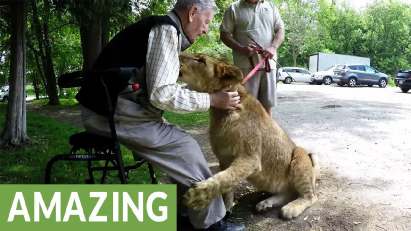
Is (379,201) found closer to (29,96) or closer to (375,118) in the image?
(375,118)

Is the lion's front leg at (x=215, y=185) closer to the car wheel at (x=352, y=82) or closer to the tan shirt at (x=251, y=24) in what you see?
the tan shirt at (x=251, y=24)

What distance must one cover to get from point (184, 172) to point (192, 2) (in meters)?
1.23

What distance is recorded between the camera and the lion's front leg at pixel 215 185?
11.3 feet

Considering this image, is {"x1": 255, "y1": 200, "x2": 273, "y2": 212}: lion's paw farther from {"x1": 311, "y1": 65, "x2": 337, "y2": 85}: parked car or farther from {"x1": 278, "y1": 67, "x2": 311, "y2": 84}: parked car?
{"x1": 278, "y1": 67, "x2": 311, "y2": 84}: parked car

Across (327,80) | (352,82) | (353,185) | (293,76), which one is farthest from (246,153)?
(293,76)

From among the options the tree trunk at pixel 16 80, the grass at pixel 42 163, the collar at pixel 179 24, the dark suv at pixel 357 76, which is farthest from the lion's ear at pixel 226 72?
the dark suv at pixel 357 76

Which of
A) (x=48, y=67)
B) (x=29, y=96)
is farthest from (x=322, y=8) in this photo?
(x=48, y=67)

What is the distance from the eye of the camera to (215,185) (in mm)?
3549

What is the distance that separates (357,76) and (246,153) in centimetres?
3734

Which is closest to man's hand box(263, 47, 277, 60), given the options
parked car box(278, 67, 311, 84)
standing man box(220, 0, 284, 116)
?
standing man box(220, 0, 284, 116)

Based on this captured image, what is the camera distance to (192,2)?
11.4 feet

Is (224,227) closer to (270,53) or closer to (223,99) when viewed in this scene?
(223,99)

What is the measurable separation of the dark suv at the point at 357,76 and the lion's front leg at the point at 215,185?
3678 cm

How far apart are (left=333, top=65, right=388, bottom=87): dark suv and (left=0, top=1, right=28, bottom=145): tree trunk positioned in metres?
34.2
